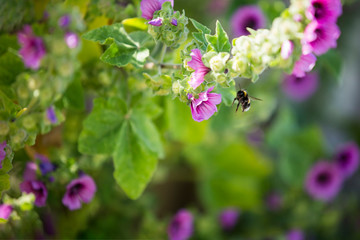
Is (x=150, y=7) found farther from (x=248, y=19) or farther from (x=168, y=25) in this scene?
(x=248, y=19)

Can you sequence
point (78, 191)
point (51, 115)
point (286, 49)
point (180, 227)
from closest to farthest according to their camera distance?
point (286, 49)
point (51, 115)
point (78, 191)
point (180, 227)

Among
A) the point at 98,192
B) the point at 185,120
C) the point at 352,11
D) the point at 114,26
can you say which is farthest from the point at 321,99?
the point at 114,26

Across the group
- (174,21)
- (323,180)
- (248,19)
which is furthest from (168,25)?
(323,180)

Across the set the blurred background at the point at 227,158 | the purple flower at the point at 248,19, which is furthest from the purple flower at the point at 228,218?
the purple flower at the point at 248,19

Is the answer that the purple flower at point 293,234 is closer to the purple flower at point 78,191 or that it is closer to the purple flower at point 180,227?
the purple flower at point 180,227

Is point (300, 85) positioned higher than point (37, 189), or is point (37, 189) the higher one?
point (300, 85)

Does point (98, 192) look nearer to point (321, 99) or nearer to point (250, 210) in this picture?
point (250, 210)
